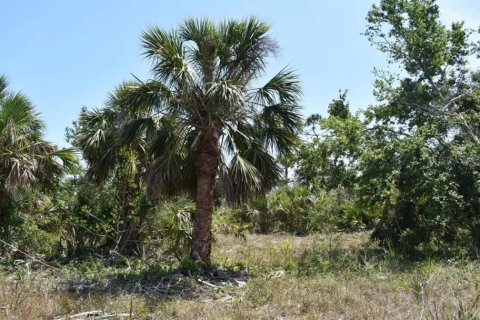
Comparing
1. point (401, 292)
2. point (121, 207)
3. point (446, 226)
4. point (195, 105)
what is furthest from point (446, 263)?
point (121, 207)

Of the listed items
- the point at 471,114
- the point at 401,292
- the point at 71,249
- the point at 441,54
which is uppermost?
the point at 441,54

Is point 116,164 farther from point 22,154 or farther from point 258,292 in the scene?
point 258,292

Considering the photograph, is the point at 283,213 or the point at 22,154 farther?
the point at 283,213

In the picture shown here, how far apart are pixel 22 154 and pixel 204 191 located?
204 inches

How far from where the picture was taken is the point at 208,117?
11945 millimetres

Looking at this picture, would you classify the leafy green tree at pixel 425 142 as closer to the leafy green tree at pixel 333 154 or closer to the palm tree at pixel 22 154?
the leafy green tree at pixel 333 154

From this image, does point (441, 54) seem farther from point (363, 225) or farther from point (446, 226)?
point (363, 225)

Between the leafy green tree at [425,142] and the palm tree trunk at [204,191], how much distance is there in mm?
5612

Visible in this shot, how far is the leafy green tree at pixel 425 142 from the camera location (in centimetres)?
1480

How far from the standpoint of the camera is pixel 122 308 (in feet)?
26.6

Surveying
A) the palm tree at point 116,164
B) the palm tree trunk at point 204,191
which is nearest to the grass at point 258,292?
the palm tree trunk at point 204,191

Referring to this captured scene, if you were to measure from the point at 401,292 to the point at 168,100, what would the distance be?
6710mm

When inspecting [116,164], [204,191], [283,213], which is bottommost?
[204,191]

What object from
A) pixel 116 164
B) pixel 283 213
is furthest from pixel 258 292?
pixel 283 213
